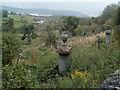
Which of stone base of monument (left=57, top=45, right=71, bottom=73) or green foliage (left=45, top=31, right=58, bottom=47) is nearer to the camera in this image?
stone base of monument (left=57, top=45, right=71, bottom=73)

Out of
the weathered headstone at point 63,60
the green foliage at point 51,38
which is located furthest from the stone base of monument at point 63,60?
the green foliage at point 51,38

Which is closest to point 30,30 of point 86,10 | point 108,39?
point 86,10

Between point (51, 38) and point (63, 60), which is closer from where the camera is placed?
point (63, 60)

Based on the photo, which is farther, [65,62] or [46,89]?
[65,62]

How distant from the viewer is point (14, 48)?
6688 millimetres

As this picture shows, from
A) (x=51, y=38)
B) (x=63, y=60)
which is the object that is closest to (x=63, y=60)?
(x=63, y=60)

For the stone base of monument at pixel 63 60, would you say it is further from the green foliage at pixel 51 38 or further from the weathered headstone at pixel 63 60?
the green foliage at pixel 51 38

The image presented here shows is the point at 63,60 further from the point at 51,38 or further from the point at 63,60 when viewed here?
the point at 51,38

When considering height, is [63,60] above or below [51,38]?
above

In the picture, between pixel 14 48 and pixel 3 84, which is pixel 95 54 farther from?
pixel 3 84

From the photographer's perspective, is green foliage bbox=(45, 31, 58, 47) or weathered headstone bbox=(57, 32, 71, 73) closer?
weathered headstone bbox=(57, 32, 71, 73)

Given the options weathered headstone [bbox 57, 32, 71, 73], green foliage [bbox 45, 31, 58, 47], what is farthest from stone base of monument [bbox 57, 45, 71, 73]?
green foliage [bbox 45, 31, 58, 47]

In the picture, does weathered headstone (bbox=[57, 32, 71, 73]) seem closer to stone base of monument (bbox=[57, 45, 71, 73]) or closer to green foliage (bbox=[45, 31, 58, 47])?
stone base of monument (bbox=[57, 45, 71, 73])

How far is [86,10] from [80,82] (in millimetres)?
7507
